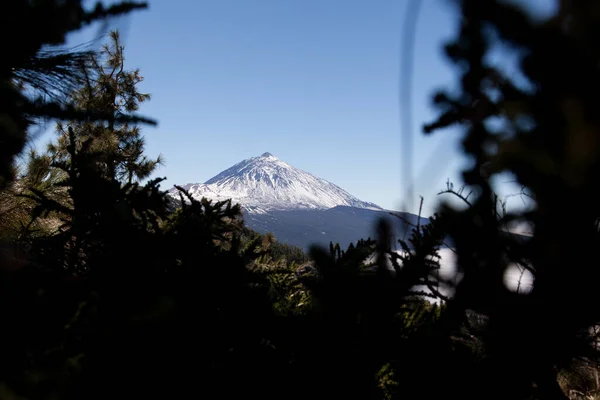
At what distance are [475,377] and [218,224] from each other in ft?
6.01

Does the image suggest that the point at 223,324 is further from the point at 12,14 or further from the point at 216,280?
the point at 12,14

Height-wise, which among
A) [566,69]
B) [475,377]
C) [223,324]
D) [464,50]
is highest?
[464,50]

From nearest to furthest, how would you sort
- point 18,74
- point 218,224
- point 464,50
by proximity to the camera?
point 464,50, point 18,74, point 218,224

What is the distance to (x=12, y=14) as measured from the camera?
1.45 m

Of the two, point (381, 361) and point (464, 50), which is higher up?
point (464, 50)

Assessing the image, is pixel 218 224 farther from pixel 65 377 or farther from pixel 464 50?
pixel 464 50

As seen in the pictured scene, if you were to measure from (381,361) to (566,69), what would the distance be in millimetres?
1373

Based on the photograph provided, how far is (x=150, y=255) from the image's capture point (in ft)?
6.61

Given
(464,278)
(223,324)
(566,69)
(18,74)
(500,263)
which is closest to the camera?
(566,69)

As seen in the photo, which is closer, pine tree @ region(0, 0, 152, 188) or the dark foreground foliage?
the dark foreground foliage

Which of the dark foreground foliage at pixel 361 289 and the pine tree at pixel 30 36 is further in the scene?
the pine tree at pixel 30 36

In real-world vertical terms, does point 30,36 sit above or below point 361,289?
above

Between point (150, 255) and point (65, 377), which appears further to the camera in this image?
point (150, 255)

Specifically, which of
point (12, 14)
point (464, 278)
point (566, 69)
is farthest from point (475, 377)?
point (12, 14)
